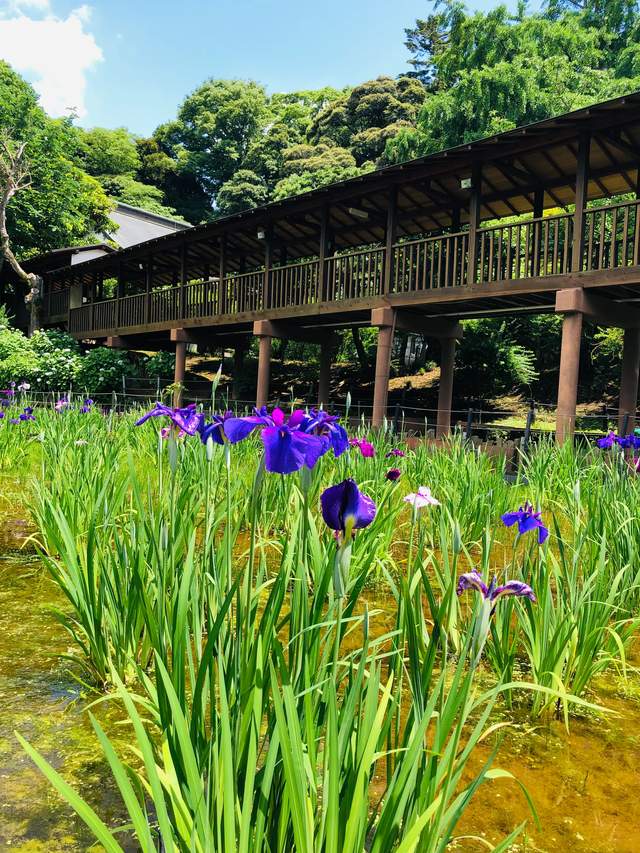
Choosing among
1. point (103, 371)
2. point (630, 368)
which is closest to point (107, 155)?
point (103, 371)

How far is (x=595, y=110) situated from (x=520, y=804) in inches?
325

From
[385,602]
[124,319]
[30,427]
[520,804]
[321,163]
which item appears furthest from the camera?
[321,163]

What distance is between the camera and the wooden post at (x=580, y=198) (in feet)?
27.6

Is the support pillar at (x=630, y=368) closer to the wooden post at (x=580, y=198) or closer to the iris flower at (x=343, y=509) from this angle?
the wooden post at (x=580, y=198)

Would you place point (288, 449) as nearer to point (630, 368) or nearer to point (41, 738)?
point (41, 738)

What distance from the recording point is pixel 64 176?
22656 mm

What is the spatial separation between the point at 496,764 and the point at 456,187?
10.5m

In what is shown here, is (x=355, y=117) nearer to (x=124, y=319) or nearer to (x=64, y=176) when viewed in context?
(x=64, y=176)

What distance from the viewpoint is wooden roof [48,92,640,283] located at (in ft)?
27.7

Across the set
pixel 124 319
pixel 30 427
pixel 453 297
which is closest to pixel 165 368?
pixel 124 319

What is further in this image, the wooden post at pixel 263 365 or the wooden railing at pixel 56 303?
the wooden railing at pixel 56 303

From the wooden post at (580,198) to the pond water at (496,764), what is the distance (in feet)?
23.7

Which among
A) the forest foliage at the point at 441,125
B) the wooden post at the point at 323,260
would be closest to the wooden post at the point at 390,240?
the wooden post at the point at 323,260

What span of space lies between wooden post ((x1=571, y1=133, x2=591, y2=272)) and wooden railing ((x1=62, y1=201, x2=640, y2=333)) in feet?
0.33
